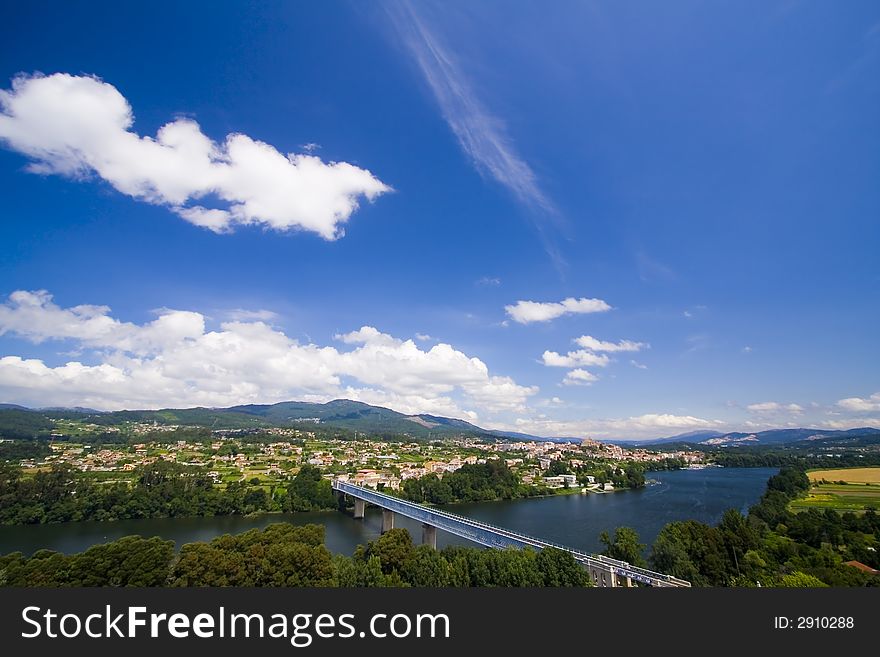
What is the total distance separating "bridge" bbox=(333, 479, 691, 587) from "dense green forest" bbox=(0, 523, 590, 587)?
2.76 feet

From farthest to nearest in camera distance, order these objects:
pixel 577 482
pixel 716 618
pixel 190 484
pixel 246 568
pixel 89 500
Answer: pixel 577 482 → pixel 190 484 → pixel 89 500 → pixel 246 568 → pixel 716 618

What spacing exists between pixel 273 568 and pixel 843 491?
41.1 m

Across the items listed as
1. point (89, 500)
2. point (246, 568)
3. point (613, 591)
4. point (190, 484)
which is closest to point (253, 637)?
point (613, 591)

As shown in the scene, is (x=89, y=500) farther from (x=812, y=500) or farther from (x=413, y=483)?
(x=812, y=500)

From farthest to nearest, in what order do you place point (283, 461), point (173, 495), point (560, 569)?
point (283, 461) → point (173, 495) → point (560, 569)

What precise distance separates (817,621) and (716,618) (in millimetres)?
1280

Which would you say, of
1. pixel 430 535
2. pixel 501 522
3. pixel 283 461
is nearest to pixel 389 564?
pixel 430 535

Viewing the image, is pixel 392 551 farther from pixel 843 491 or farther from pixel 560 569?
pixel 843 491

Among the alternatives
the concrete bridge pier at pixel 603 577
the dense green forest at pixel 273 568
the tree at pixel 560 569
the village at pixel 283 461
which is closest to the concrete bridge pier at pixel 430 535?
the dense green forest at pixel 273 568

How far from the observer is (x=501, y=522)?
2569 centimetres

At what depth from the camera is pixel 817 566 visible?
535 inches

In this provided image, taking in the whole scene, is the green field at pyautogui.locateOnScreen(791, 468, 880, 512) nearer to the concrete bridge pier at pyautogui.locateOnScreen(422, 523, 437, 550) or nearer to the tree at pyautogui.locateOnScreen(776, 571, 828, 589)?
the tree at pyautogui.locateOnScreen(776, 571, 828, 589)

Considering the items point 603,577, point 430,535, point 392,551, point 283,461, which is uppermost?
point 392,551

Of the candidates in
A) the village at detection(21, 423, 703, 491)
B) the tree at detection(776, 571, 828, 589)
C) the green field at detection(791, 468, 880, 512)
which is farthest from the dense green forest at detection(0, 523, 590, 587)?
the village at detection(21, 423, 703, 491)
